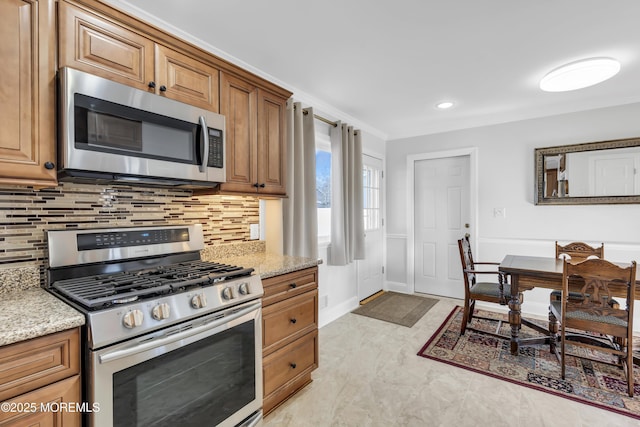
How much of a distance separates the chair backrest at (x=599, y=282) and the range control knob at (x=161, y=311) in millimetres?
2508

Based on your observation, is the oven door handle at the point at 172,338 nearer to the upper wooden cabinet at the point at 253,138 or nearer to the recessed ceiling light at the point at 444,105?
the upper wooden cabinet at the point at 253,138

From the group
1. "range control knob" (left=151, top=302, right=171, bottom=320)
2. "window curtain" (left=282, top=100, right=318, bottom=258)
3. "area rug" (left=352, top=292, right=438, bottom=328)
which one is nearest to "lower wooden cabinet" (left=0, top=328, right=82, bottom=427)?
"range control knob" (left=151, top=302, right=171, bottom=320)

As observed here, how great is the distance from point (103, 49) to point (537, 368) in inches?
138

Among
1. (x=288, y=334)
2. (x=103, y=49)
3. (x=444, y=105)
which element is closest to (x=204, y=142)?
(x=103, y=49)

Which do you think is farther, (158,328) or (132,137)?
(132,137)

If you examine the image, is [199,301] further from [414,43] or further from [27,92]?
[414,43]

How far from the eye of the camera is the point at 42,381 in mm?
1001

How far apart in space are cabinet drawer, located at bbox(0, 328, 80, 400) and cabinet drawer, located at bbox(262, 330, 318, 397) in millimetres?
991

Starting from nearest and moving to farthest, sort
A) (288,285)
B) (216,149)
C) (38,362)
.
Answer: (38,362)
(216,149)
(288,285)

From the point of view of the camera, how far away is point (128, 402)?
3.84 ft

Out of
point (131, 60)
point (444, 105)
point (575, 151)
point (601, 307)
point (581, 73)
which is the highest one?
point (444, 105)

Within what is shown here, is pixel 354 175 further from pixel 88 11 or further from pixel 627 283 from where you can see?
pixel 88 11

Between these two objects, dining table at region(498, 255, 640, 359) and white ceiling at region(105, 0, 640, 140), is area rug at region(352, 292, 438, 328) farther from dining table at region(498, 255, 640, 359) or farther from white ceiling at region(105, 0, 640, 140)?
white ceiling at region(105, 0, 640, 140)

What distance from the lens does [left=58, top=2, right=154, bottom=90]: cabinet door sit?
1.32 m
